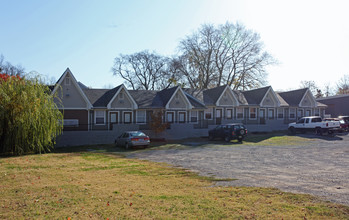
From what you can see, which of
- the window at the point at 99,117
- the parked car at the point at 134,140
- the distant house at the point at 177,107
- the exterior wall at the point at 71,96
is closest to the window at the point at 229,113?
the distant house at the point at 177,107

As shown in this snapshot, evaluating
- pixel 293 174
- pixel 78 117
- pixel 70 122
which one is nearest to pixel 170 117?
pixel 78 117

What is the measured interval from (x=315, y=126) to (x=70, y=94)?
27.5m

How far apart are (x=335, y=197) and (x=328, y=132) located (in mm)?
26310

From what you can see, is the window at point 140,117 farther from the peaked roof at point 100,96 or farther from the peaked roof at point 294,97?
the peaked roof at point 294,97

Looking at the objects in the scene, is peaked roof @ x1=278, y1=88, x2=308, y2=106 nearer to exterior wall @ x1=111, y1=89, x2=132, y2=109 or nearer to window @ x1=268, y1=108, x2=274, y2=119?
window @ x1=268, y1=108, x2=274, y2=119

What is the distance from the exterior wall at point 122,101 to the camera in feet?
104

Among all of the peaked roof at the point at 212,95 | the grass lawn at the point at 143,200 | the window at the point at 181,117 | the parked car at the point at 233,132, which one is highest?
the peaked roof at the point at 212,95

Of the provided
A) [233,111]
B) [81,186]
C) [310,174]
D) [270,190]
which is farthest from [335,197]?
[233,111]

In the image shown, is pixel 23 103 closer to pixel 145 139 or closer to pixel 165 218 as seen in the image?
pixel 145 139

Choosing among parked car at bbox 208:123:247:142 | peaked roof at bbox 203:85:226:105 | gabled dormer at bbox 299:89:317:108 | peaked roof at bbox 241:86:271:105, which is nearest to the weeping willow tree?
parked car at bbox 208:123:247:142

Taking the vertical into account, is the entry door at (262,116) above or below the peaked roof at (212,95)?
below

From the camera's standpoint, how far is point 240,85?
55.4 m

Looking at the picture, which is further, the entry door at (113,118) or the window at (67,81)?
the entry door at (113,118)

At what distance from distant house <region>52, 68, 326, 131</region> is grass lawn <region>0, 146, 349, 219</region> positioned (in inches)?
682
